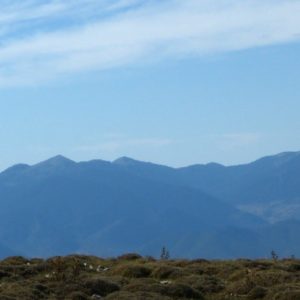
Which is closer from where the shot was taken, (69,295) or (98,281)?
(69,295)

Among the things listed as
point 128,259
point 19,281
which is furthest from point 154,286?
point 128,259

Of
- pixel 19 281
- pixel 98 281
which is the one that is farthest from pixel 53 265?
pixel 98 281

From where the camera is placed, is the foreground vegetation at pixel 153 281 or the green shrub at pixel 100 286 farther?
the green shrub at pixel 100 286

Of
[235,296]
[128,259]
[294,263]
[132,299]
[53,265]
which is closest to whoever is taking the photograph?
[132,299]

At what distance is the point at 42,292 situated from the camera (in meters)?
21.4

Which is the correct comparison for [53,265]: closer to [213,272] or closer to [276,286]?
[213,272]

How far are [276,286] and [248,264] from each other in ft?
23.5

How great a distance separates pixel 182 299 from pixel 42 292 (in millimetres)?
3878

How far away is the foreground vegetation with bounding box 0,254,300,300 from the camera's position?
20672 mm

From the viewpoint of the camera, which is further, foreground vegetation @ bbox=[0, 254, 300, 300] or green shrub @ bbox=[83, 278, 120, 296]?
green shrub @ bbox=[83, 278, 120, 296]

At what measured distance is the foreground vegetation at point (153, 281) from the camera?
67.8ft

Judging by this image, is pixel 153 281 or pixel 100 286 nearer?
pixel 100 286

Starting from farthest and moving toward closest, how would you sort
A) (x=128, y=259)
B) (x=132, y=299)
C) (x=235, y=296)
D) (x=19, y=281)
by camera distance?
(x=128, y=259), (x=19, y=281), (x=235, y=296), (x=132, y=299)

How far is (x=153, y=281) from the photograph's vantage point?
905 inches
